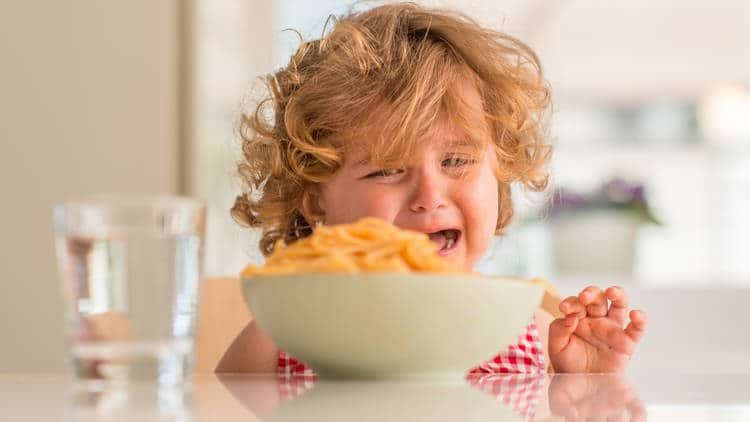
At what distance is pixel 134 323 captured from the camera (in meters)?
0.59

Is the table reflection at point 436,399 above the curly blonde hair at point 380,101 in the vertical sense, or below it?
below

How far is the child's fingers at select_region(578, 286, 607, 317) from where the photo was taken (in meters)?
1.02

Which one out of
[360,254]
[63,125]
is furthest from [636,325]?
[63,125]

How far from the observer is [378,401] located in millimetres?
565

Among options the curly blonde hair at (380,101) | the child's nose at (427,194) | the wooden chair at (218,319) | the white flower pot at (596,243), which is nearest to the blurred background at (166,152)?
the white flower pot at (596,243)

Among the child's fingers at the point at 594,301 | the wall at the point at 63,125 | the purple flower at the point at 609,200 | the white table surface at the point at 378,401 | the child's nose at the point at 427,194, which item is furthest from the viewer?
the wall at the point at 63,125

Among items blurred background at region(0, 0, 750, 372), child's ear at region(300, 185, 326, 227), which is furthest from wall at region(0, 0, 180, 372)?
child's ear at region(300, 185, 326, 227)

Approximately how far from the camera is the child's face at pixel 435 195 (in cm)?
143

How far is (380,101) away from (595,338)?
0.59 m

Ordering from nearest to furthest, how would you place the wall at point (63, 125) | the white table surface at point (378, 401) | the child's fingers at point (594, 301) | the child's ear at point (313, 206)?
the white table surface at point (378, 401) → the child's fingers at point (594, 301) → the child's ear at point (313, 206) → the wall at point (63, 125)

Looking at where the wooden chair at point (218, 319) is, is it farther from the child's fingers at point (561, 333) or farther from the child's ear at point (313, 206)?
the child's fingers at point (561, 333)

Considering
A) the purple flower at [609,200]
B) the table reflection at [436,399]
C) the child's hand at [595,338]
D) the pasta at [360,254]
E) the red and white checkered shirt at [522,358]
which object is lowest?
the red and white checkered shirt at [522,358]

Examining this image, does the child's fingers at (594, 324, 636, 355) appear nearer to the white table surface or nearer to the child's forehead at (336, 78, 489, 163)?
the white table surface

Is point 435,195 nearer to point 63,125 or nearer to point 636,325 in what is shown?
point 636,325
